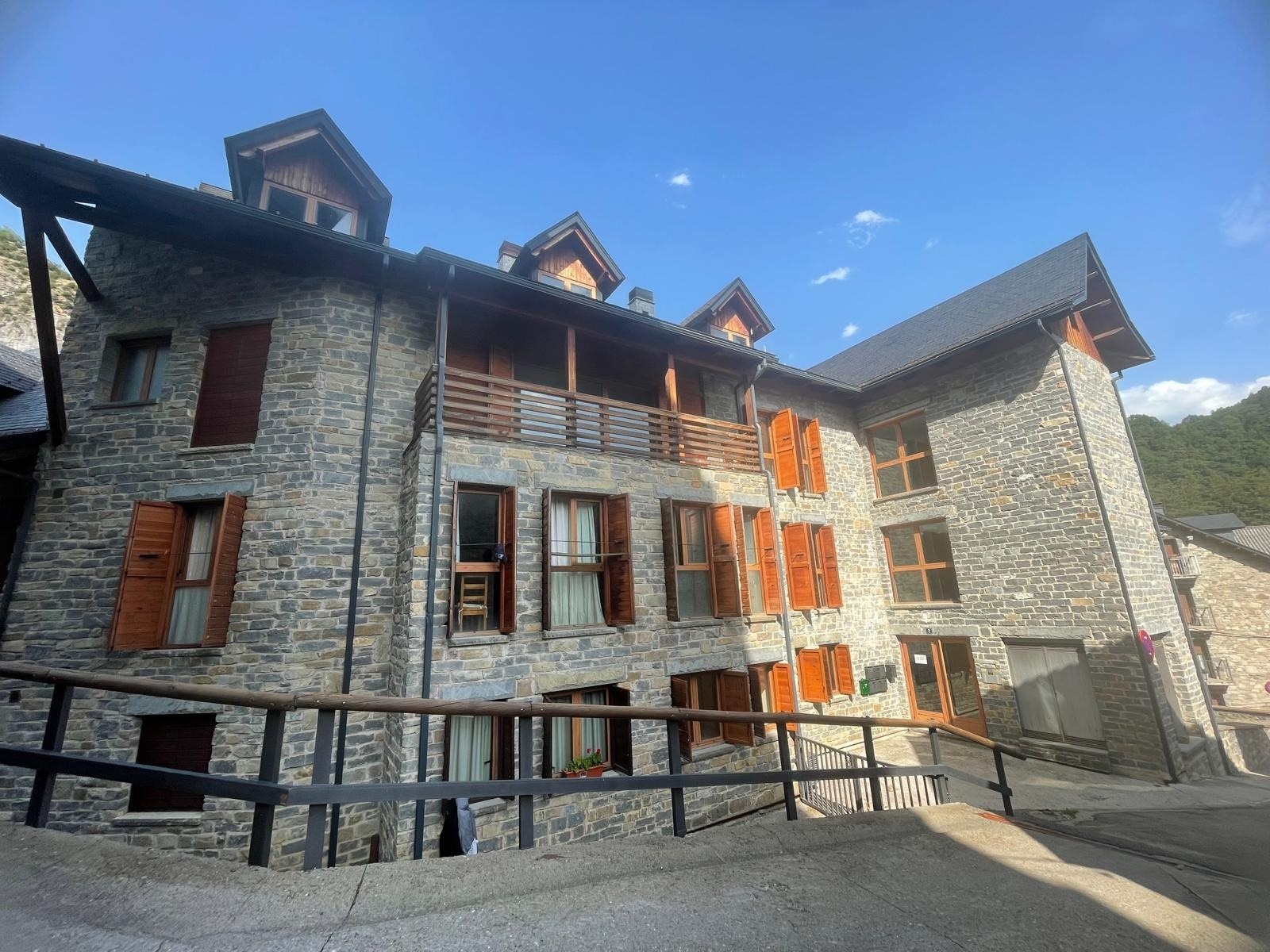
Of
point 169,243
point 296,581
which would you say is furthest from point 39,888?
point 169,243

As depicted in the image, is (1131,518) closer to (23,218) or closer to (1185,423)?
(23,218)

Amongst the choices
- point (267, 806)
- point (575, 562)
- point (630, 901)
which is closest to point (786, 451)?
point (575, 562)

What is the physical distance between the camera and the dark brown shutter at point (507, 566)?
6.67 meters

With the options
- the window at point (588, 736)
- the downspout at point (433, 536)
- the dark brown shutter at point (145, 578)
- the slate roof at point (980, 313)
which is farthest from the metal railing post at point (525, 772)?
the slate roof at point (980, 313)

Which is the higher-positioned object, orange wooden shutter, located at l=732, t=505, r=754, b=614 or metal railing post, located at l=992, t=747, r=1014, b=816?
orange wooden shutter, located at l=732, t=505, r=754, b=614

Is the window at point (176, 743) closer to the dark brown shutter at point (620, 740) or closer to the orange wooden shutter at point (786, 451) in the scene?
the dark brown shutter at point (620, 740)

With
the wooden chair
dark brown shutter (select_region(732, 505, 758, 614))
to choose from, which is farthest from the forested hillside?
the wooden chair

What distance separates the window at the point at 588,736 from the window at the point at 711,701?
91 centimetres

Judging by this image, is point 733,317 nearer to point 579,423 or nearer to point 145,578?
point 579,423

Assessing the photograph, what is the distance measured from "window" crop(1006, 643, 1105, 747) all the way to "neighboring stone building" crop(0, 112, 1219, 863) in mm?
48

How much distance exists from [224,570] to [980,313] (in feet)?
51.9

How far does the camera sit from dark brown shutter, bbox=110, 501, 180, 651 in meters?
6.20

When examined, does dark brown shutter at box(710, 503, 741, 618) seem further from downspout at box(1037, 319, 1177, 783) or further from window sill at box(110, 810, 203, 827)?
window sill at box(110, 810, 203, 827)

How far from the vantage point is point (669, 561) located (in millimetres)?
8086
